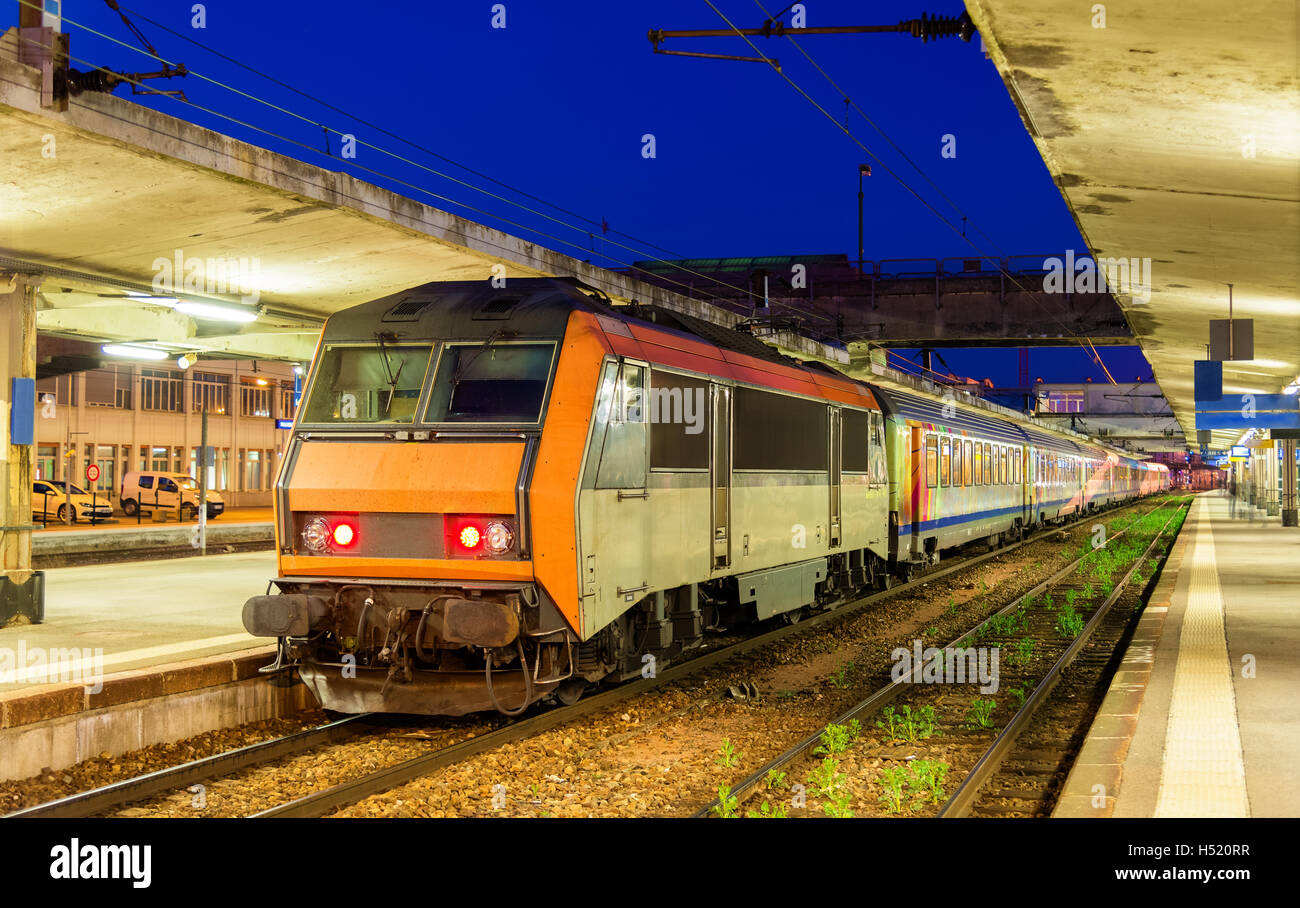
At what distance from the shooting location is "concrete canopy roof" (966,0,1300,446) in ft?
23.5

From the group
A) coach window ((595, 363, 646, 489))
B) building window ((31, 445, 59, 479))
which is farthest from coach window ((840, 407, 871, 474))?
building window ((31, 445, 59, 479))

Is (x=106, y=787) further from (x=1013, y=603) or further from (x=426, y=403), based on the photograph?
(x=1013, y=603)

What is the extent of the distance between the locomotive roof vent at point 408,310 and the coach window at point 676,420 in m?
1.90

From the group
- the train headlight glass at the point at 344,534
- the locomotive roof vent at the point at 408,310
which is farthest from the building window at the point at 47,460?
the train headlight glass at the point at 344,534

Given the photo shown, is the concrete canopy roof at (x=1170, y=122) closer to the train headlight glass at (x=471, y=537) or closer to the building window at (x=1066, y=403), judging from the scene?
the train headlight glass at (x=471, y=537)

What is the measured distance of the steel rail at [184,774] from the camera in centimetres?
701

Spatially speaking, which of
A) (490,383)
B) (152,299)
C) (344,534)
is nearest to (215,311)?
(152,299)

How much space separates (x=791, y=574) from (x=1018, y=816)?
5897 mm

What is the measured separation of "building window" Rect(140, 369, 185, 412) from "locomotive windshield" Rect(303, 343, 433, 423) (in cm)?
4589

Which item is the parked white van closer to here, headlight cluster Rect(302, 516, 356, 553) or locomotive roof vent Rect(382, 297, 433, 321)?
locomotive roof vent Rect(382, 297, 433, 321)

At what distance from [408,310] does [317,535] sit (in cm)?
192

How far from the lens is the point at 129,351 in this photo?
1708 centimetres
